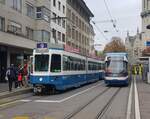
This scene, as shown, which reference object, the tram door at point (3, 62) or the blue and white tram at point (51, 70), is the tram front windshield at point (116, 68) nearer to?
the blue and white tram at point (51, 70)

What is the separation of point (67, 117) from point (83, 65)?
1936 centimetres

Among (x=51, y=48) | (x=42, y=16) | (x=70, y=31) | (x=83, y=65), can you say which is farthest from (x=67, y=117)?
(x=70, y=31)

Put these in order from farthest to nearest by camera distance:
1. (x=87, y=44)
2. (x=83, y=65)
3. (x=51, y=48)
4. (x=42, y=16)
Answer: (x=87, y=44) → (x=42, y=16) → (x=83, y=65) → (x=51, y=48)

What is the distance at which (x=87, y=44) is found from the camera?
298ft

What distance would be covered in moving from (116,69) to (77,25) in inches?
1692

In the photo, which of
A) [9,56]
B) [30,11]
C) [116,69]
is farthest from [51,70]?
[30,11]

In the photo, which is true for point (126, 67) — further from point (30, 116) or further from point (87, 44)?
point (87, 44)

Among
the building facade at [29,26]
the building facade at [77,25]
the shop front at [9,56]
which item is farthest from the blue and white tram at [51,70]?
the building facade at [77,25]

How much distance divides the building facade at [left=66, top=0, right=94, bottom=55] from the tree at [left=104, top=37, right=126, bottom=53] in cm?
1611

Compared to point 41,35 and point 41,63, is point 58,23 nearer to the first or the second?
point 41,35

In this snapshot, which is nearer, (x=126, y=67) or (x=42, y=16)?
(x=126, y=67)

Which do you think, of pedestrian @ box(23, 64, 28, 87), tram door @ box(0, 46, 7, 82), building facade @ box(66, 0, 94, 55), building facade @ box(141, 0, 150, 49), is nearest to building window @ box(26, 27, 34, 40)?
tram door @ box(0, 46, 7, 82)

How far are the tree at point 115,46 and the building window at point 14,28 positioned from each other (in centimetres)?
6878

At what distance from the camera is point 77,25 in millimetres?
75000
